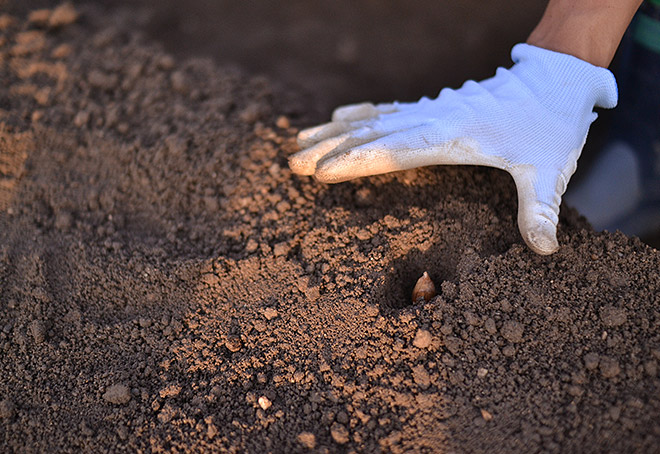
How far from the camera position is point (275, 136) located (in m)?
2.15

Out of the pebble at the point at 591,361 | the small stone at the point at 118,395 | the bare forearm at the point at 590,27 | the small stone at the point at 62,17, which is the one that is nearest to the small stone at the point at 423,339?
the pebble at the point at 591,361

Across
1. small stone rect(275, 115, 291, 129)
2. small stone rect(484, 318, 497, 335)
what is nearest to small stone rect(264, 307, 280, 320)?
small stone rect(484, 318, 497, 335)

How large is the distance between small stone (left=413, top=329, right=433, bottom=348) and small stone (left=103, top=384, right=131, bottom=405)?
0.88 meters

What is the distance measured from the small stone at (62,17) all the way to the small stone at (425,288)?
93.5 inches

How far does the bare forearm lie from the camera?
1727 millimetres

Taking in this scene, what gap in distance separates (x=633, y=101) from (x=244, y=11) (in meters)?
2.22

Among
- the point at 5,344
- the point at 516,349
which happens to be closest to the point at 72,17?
the point at 5,344

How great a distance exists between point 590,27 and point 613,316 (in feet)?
3.29

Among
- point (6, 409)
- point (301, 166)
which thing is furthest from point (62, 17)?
point (6, 409)

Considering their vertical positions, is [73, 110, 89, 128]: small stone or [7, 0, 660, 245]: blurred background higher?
[7, 0, 660, 245]: blurred background

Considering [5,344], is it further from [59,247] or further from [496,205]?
[496,205]

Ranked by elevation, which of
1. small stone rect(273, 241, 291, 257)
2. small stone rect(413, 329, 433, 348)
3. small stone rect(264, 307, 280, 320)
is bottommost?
small stone rect(264, 307, 280, 320)

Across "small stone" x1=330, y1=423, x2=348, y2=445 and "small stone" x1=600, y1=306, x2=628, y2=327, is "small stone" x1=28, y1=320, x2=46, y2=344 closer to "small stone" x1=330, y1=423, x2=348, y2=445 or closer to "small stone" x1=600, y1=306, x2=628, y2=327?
"small stone" x1=330, y1=423, x2=348, y2=445

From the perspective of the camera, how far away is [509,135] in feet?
5.72
